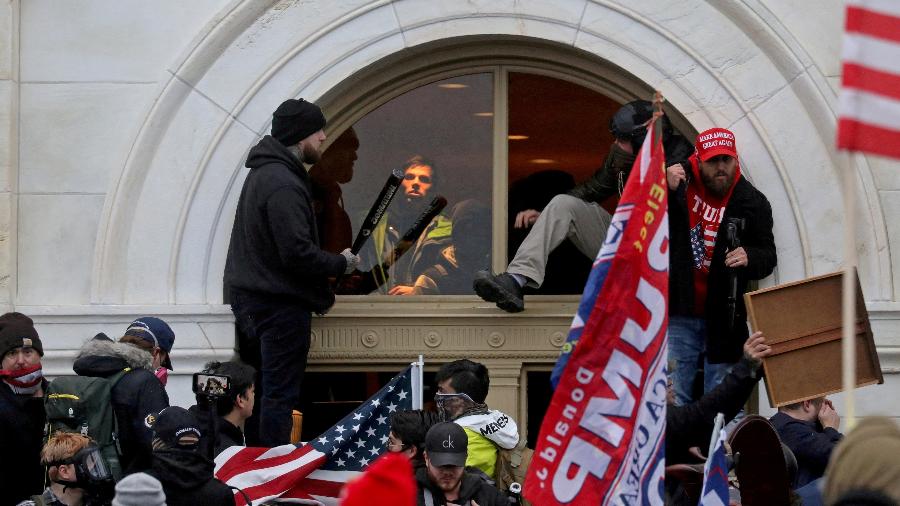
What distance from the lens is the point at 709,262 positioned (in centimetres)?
1078

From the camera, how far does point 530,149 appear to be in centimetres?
1174

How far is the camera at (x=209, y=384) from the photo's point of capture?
966 centimetres

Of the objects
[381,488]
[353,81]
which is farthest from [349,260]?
[381,488]

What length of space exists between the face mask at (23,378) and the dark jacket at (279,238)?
1348 mm

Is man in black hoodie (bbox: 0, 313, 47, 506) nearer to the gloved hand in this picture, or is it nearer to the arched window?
the gloved hand

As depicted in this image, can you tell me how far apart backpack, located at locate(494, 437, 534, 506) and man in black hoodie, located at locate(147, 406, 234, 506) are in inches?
67.5

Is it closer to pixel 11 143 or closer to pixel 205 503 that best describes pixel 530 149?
pixel 11 143

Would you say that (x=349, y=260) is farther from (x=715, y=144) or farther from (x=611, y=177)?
(x=715, y=144)

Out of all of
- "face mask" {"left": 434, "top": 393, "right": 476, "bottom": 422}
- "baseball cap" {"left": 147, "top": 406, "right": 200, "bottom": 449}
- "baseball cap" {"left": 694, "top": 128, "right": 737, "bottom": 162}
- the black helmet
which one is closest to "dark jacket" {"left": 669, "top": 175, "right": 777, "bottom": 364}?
"baseball cap" {"left": 694, "top": 128, "right": 737, "bottom": 162}

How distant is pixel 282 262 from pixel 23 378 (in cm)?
156

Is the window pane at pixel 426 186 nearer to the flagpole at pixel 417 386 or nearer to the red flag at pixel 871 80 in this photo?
the flagpole at pixel 417 386

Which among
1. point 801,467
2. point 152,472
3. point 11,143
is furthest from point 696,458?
point 11,143

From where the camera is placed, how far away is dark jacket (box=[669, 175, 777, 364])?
421 inches

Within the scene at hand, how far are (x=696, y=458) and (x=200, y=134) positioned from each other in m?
3.68
